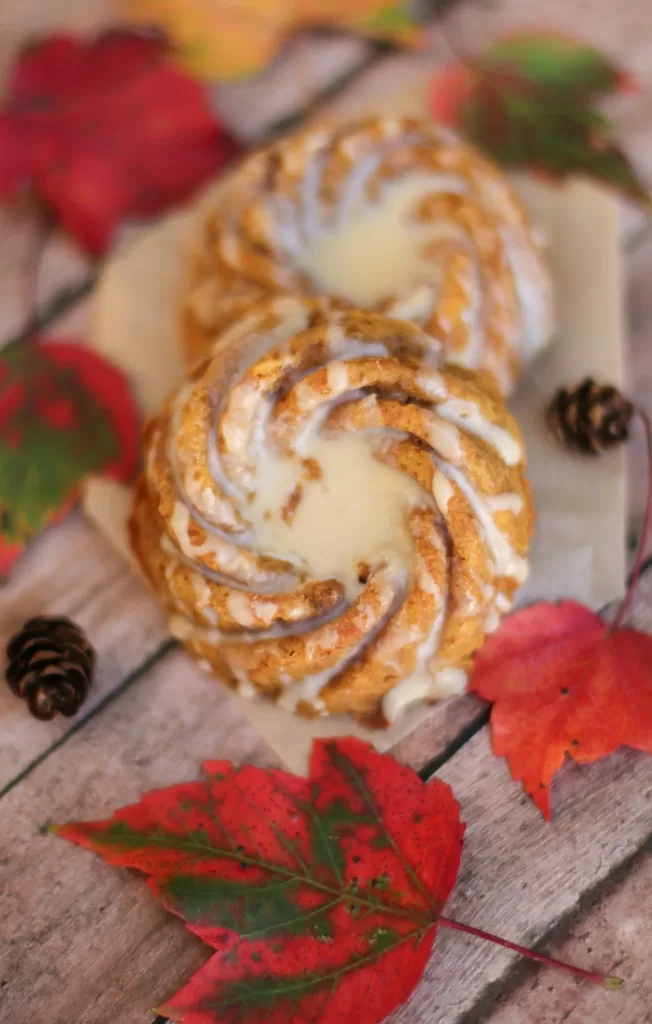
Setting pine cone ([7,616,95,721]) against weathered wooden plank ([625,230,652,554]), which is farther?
weathered wooden plank ([625,230,652,554])

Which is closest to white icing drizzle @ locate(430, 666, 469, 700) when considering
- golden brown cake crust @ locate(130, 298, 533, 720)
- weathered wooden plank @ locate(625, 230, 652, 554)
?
golden brown cake crust @ locate(130, 298, 533, 720)

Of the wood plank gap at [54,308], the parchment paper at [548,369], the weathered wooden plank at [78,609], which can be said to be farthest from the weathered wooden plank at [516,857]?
the wood plank gap at [54,308]

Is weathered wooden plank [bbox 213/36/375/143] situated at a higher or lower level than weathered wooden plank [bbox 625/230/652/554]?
higher

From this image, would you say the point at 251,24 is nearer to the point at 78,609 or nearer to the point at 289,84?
the point at 289,84

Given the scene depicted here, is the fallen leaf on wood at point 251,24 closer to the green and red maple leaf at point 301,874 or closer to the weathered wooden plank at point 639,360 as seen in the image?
the weathered wooden plank at point 639,360

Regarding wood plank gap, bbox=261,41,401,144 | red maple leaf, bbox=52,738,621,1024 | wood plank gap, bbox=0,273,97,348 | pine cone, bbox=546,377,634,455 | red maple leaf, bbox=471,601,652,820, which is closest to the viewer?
red maple leaf, bbox=52,738,621,1024

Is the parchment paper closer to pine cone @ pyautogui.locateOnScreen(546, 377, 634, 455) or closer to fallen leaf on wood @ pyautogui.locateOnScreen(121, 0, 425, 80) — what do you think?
pine cone @ pyautogui.locateOnScreen(546, 377, 634, 455)

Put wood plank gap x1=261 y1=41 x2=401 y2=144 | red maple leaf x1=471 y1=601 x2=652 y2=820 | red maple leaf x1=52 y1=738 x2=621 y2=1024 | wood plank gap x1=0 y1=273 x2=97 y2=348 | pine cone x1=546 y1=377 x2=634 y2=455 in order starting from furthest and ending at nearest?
1. wood plank gap x1=261 y1=41 x2=401 y2=144
2. wood plank gap x1=0 y1=273 x2=97 y2=348
3. pine cone x1=546 y1=377 x2=634 y2=455
4. red maple leaf x1=471 y1=601 x2=652 y2=820
5. red maple leaf x1=52 y1=738 x2=621 y2=1024

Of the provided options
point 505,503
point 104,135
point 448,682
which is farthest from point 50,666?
point 104,135
